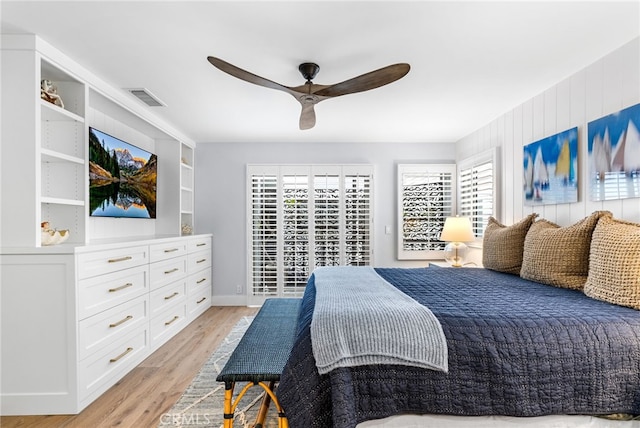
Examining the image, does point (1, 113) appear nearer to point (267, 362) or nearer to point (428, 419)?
point (267, 362)

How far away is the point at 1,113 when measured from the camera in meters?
2.17

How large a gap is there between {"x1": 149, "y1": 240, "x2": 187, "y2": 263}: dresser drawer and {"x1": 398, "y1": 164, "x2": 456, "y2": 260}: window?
2.89 m

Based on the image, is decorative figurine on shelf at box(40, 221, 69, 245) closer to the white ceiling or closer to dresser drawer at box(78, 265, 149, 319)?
dresser drawer at box(78, 265, 149, 319)

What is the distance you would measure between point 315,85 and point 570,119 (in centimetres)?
203

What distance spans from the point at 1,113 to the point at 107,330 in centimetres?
158

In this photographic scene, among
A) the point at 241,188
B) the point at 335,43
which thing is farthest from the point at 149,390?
the point at 241,188

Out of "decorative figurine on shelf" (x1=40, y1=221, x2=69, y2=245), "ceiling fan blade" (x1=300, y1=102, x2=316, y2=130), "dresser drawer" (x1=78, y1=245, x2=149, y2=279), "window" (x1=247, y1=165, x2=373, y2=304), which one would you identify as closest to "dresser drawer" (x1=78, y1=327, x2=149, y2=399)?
"dresser drawer" (x1=78, y1=245, x2=149, y2=279)

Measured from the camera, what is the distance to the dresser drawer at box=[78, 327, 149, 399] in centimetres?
228

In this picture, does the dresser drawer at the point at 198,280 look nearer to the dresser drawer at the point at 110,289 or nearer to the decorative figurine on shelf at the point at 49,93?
the dresser drawer at the point at 110,289

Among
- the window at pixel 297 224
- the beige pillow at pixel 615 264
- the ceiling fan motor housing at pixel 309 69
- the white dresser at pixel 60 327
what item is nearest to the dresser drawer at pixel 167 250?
the white dresser at pixel 60 327

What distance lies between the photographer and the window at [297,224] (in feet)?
16.0

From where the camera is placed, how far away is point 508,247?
116 inches

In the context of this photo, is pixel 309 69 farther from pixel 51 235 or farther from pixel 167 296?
pixel 167 296

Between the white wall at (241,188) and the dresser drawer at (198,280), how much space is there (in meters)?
0.21
